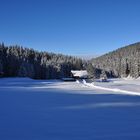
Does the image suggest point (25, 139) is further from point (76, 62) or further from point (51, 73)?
point (76, 62)

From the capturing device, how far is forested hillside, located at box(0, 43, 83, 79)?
10011 centimetres

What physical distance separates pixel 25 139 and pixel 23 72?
93646mm

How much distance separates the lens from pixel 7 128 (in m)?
9.35

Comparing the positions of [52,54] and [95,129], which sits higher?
[52,54]

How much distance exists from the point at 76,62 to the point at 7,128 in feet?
502

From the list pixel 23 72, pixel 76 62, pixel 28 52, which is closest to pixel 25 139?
pixel 23 72

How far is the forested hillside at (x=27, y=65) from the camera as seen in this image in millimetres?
100106

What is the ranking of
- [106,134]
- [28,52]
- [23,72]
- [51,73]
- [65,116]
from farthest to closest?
[28,52]
[51,73]
[23,72]
[65,116]
[106,134]

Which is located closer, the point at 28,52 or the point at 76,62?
the point at 28,52

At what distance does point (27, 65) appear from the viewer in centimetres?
10369

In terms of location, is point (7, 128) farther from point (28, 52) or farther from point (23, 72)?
point (28, 52)

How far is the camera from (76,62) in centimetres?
16225

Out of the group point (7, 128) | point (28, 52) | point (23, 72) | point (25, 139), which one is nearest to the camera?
point (25, 139)

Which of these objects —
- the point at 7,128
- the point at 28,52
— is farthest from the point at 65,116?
the point at 28,52
